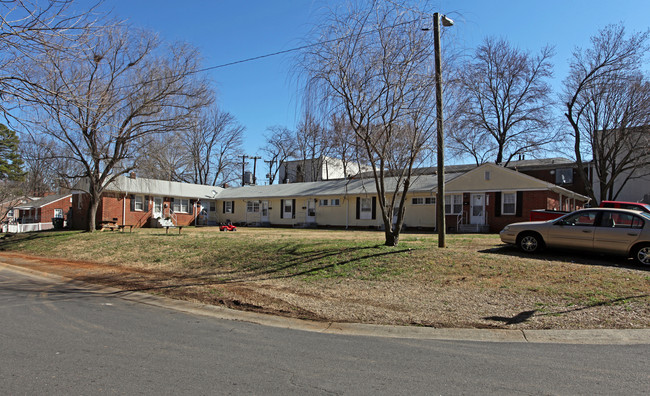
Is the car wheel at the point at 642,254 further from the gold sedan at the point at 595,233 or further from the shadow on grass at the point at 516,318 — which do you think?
the shadow on grass at the point at 516,318

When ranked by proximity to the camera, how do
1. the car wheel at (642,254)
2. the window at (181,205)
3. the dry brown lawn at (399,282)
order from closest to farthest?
1. the dry brown lawn at (399,282)
2. the car wheel at (642,254)
3. the window at (181,205)

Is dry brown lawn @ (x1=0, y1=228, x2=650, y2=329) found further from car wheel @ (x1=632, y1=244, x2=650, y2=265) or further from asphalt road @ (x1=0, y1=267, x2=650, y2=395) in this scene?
asphalt road @ (x1=0, y1=267, x2=650, y2=395)

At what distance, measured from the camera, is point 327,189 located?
35.5 meters

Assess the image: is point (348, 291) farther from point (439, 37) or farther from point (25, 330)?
point (439, 37)

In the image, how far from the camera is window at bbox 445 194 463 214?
2797cm

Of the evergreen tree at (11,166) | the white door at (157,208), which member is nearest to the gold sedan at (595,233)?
the white door at (157,208)

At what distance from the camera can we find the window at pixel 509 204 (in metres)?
25.9

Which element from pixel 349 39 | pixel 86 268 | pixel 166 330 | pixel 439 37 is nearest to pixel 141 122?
pixel 86 268

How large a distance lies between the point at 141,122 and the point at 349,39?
49.8 feet

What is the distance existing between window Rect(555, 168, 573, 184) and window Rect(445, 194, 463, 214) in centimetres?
1723

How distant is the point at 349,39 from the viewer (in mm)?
11883

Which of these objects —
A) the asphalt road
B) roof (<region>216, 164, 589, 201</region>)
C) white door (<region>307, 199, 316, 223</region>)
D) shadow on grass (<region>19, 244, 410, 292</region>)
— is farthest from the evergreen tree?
the asphalt road

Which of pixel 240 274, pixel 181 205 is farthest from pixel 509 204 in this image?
Result: pixel 181 205

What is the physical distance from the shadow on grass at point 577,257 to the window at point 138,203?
28921 mm
